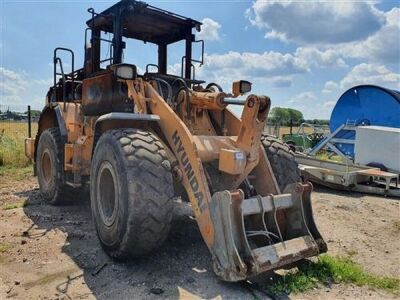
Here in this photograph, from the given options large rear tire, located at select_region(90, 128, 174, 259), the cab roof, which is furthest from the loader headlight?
the cab roof

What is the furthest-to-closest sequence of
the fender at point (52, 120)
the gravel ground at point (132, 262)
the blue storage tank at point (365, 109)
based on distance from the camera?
the blue storage tank at point (365, 109) → the fender at point (52, 120) → the gravel ground at point (132, 262)

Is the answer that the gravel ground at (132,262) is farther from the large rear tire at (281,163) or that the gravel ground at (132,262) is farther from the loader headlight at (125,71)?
the loader headlight at (125,71)

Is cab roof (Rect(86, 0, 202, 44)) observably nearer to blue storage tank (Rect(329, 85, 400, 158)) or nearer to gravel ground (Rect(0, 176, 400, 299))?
gravel ground (Rect(0, 176, 400, 299))

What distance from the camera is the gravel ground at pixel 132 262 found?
3494mm

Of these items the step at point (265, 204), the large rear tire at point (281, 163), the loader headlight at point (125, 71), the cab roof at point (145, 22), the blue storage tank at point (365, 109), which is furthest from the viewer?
the blue storage tank at point (365, 109)

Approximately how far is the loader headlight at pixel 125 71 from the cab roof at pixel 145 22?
1178mm

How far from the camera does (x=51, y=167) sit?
21.8ft

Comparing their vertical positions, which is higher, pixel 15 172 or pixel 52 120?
pixel 52 120

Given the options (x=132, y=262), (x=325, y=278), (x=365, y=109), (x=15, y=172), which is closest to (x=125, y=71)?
(x=132, y=262)

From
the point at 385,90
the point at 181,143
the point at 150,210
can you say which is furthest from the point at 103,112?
the point at 385,90

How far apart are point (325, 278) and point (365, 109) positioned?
10498mm

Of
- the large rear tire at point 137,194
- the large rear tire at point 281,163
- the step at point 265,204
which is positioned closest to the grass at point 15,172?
the large rear tire at point 137,194

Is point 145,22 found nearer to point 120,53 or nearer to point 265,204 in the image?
point 120,53

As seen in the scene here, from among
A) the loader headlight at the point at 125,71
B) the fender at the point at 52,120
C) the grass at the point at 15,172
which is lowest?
the grass at the point at 15,172
